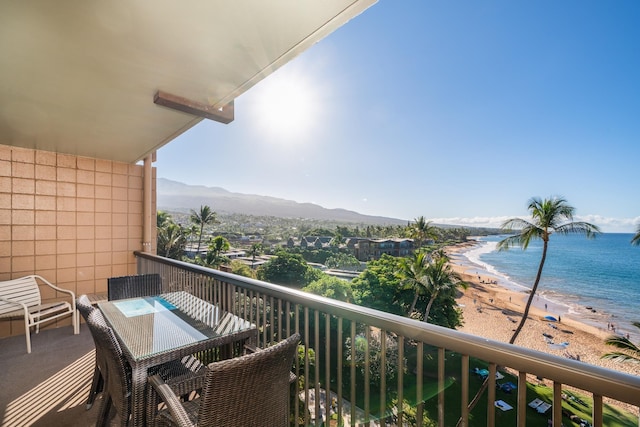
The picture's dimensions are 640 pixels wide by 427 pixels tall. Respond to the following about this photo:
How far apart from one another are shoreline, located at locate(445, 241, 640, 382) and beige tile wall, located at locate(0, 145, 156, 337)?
60.2 ft

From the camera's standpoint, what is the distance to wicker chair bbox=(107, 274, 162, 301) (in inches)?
105

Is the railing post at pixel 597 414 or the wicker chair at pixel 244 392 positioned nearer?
the railing post at pixel 597 414

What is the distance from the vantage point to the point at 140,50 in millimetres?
1762

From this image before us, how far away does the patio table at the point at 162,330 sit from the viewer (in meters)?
1.48

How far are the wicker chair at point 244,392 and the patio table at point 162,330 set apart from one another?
13cm

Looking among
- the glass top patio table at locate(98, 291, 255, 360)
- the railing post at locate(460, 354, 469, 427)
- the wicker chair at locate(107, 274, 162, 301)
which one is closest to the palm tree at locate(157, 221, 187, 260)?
the wicker chair at locate(107, 274, 162, 301)

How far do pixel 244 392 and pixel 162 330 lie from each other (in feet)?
2.98

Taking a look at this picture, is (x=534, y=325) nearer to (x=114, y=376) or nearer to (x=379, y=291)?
(x=379, y=291)

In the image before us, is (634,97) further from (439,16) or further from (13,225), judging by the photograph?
(13,225)

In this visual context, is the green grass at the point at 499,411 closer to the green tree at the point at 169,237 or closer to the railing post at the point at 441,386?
the railing post at the point at 441,386

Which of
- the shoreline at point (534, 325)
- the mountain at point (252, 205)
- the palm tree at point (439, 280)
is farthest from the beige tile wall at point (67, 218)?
the mountain at point (252, 205)

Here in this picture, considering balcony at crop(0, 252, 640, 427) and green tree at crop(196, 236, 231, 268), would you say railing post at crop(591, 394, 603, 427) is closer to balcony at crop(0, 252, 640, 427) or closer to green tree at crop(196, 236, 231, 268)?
balcony at crop(0, 252, 640, 427)

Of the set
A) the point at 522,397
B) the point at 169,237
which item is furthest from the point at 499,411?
the point at 169,237

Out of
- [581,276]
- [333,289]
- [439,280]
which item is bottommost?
[581,276]
